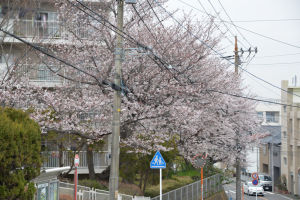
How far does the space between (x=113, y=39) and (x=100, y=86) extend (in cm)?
198

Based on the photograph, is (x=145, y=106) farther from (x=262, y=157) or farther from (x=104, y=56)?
(x=262, y=157)

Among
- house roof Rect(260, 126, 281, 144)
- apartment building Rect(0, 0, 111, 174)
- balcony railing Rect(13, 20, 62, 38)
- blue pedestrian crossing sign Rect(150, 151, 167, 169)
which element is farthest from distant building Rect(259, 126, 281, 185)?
blue pedestrian crossing sign Rect(150, 151, 167, 169)

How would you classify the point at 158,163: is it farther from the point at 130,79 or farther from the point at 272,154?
the point at 272,154

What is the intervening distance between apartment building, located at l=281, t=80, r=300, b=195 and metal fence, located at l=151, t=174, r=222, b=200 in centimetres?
1649

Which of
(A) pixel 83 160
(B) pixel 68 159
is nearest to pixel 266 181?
(A) pixel 83 160

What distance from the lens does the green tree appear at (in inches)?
316

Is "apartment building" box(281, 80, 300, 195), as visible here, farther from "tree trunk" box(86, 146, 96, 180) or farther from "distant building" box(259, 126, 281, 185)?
"tree trunk" box(86, 146, 96, 180)

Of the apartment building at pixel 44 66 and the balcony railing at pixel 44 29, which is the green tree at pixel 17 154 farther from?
the apartment building at pixel 44 66

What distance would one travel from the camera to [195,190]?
24.4 m

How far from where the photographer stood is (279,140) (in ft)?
180

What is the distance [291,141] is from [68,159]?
33497 millimetres

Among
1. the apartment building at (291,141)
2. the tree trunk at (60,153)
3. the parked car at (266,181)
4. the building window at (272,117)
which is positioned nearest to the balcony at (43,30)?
the tree trunk at (60,153)

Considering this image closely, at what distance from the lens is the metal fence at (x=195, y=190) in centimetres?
1922

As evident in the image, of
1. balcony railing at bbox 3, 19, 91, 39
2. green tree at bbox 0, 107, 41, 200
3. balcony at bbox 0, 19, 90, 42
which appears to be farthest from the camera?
balcony at bbox 0, 19, 90, 42
